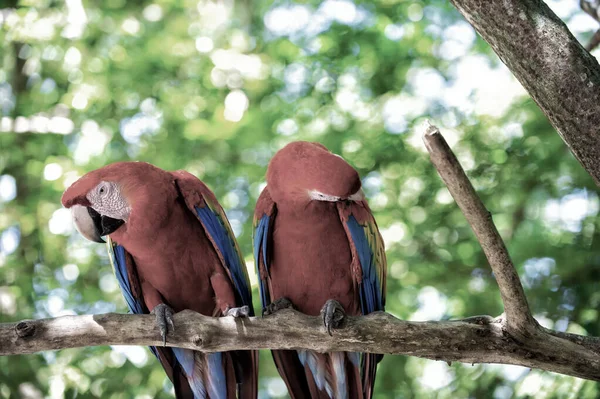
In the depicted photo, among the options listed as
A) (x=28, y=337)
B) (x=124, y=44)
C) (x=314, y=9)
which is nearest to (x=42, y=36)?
(x=124, y=44)

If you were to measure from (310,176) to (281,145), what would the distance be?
2541 millimetres

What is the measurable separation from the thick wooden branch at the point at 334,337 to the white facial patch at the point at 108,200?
499 millimetres

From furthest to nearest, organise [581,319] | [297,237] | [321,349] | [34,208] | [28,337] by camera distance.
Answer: [34,208] → [581,319] → [297,237] → [321,349] → [28,337]

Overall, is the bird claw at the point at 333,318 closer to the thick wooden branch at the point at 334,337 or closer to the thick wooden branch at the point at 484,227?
the thick wooden branch at the point at 334,337

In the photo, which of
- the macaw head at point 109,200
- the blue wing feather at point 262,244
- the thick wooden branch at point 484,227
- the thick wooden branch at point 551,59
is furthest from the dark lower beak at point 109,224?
the thick wooden branch at point 551,59

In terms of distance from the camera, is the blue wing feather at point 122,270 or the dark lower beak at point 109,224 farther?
the blue wing feather at point 122,270

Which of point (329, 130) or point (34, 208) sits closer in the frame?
point (329, 130)

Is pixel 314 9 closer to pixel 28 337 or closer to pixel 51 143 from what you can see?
pixel 51 143

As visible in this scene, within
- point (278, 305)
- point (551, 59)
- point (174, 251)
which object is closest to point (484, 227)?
point (551, 59)

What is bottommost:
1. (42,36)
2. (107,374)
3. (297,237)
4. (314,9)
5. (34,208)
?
(107,374)

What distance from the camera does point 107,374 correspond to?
497 centimetres

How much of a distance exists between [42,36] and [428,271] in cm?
366

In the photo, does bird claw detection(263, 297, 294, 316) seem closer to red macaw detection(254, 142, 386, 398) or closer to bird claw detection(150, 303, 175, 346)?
red macaw detection(254, 142, 386, 398)

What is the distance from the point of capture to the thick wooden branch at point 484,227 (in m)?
1.89
